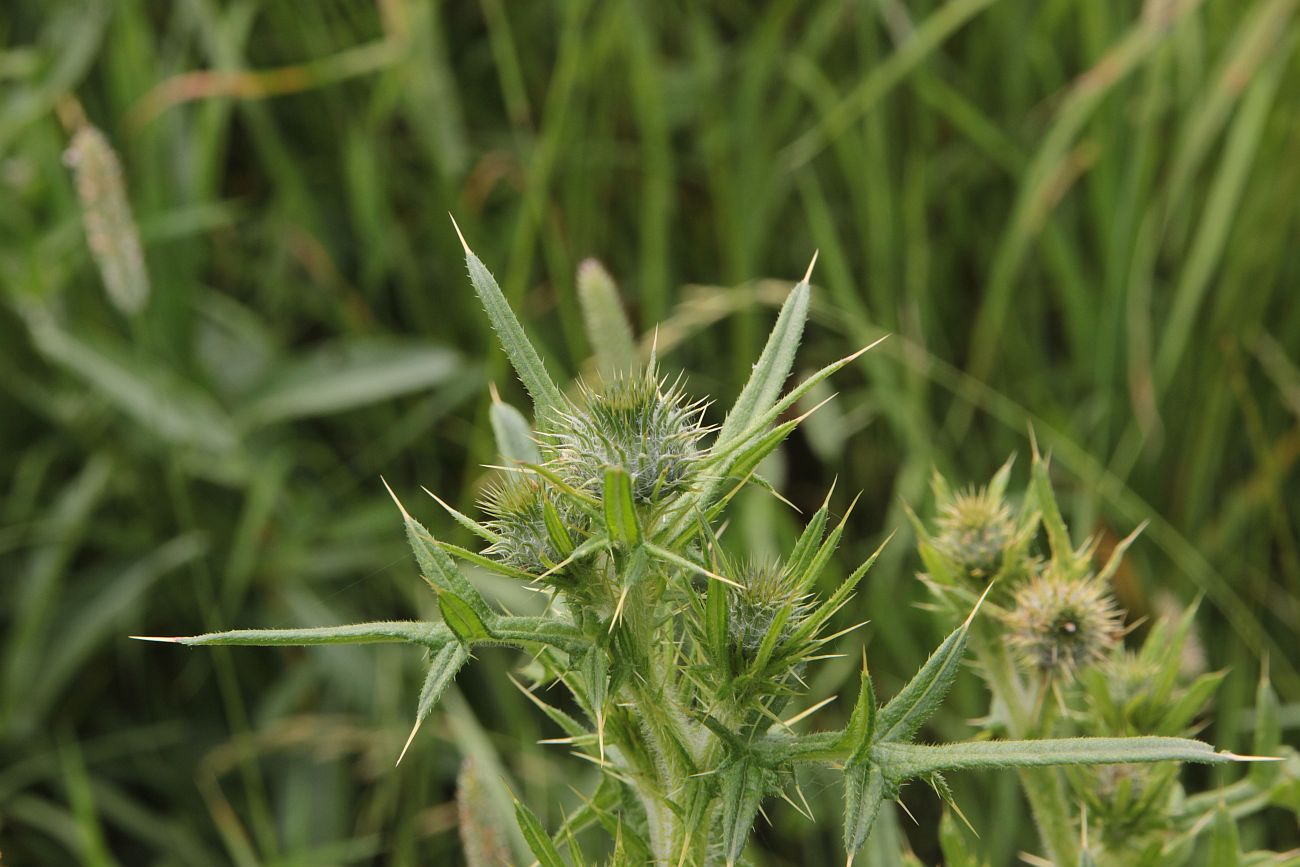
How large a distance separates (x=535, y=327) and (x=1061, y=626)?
81.1 inches

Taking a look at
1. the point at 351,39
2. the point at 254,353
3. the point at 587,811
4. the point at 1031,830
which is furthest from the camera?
the point at 351,39

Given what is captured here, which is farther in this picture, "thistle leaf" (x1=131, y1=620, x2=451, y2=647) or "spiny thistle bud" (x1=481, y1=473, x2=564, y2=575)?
"spiny thistle bud" (x1=481, y1=473, x2=564, y2=575)

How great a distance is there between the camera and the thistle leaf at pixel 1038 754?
0.79m

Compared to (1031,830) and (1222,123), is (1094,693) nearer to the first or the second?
(1031,830)

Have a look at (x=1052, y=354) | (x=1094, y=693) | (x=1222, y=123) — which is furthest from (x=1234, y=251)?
(x=1094, y=693)

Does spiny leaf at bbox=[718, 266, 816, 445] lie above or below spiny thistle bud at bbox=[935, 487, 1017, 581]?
above

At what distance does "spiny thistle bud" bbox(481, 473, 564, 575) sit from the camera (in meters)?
0.91

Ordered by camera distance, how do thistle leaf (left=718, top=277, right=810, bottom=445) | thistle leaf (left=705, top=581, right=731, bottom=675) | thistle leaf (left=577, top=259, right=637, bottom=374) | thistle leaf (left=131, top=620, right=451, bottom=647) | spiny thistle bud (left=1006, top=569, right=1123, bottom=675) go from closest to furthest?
thistle leaf (left=131, top=620, right=451, bottom=647)
thistle leaf (left=705, top=581, right=731, bottom=675)
thistle leaf (left=718, top=277, right=810, bottom=445)
spiny thistle bud (left=1006, top=569, right=1123, bottom=675)
thistle leaf (left=577, top=259, right=637, bottom=374)

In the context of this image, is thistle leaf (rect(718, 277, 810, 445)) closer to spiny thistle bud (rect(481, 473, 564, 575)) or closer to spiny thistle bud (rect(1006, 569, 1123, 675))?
spiny thistle bud (rect(481, 473, 564, 575))

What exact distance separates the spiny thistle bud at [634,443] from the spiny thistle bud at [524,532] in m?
0.03

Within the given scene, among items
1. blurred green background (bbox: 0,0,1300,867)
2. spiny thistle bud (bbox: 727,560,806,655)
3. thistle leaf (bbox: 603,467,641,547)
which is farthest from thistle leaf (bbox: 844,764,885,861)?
blurred green background (bbox: 0,0,1300,867)

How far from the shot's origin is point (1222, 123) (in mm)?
2949

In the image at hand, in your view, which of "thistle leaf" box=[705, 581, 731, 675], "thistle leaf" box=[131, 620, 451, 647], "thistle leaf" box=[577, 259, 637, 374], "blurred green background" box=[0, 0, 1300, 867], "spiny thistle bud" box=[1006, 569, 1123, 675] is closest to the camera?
"thistle leaf" box=[131, 620, 451, 647]

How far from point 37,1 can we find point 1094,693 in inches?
129
